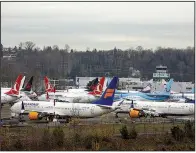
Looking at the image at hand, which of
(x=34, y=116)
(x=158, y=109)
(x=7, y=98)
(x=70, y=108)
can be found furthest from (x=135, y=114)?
(x=7, y=98)

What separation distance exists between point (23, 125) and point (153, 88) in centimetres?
9714

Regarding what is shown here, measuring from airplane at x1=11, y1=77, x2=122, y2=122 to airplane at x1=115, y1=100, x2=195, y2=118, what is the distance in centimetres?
627

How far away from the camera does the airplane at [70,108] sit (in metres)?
55.0

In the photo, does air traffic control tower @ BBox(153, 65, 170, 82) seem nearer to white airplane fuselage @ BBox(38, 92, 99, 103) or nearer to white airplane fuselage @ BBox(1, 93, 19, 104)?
white airplane fuselage @ BBox(38, 92, 99, 103)

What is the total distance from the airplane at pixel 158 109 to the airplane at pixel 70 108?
6.27 metres

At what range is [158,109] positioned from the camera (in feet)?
210

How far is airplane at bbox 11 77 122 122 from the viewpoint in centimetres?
5500

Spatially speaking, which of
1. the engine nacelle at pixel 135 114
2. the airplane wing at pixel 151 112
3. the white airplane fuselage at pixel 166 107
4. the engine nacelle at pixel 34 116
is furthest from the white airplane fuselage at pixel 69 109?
the white airplane fuselage at pixel 166 107

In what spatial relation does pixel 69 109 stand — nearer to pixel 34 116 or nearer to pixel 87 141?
pixel 34 116

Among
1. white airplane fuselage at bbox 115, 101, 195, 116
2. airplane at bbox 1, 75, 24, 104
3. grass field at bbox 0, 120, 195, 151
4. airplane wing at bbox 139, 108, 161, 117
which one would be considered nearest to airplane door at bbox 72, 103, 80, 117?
grass field at bbox 0, 120, 195, 151

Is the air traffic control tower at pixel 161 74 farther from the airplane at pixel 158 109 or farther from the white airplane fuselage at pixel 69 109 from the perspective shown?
the white airplane fuselage at pixel 69 109

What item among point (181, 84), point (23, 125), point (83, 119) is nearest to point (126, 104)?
point (83, 119)

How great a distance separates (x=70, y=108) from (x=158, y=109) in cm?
1270

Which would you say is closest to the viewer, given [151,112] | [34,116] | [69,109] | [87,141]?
[87,141]
